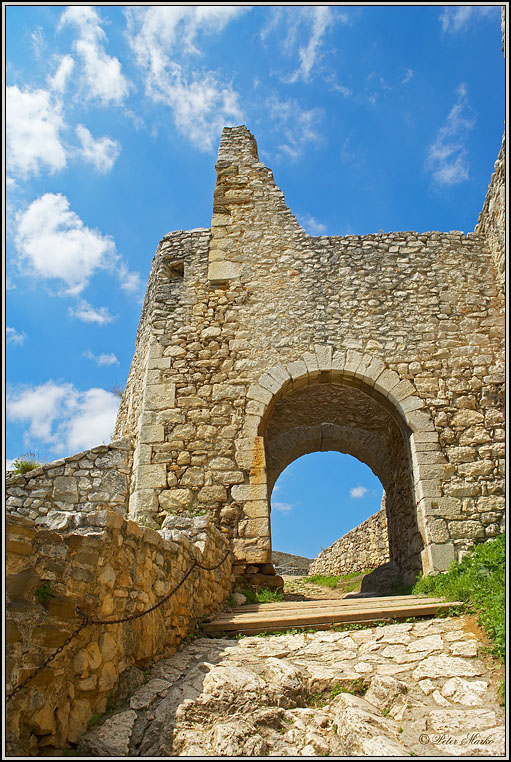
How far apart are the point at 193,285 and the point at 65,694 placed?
6.56 m

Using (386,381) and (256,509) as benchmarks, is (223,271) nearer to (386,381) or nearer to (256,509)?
(386,381)

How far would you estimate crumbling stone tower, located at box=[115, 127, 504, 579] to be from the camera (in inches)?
266

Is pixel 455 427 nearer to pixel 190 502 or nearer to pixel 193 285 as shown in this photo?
pixel 190 502

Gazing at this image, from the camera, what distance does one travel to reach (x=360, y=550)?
48.1 feet

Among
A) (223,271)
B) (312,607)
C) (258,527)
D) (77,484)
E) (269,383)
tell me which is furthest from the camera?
(223,271)

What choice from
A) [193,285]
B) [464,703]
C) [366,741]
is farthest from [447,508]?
[193,285]

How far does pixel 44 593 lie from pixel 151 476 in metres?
4.46

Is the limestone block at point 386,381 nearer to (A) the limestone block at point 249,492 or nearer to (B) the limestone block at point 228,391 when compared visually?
(B) the limestone block at point 228,391

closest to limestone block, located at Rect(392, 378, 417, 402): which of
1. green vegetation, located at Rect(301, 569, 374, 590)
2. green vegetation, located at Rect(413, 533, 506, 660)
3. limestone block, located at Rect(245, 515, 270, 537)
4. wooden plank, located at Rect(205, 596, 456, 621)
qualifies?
green vegetation, located at Rect(413, 533, 506, 660)

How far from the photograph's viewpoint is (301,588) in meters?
13.8

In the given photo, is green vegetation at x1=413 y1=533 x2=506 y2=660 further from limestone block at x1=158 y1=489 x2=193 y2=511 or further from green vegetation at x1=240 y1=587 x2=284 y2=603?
limestone block at x1=158 y1=489 x2=193 y2=511

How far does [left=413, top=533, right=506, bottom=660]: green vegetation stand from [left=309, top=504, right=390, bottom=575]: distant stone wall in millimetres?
7111

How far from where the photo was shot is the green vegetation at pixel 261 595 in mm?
6112

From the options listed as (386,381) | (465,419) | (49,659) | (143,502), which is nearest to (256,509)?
(143,502)
